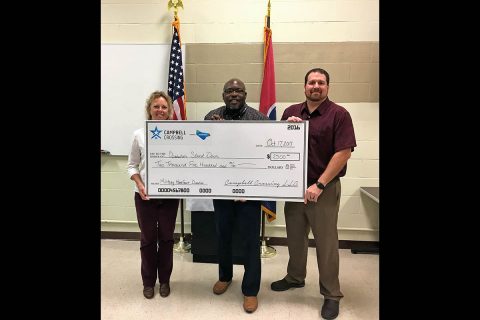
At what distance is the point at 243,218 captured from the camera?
7.09ft

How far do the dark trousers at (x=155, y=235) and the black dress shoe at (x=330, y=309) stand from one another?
1.15 metres

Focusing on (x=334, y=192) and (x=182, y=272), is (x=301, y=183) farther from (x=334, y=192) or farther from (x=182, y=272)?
(x=182, y=272)

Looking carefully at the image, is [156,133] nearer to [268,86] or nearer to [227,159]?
[227,159]

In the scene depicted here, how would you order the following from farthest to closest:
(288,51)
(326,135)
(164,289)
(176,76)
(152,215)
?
(288,51) → (176,76) → (164,289) → (152,215) → (326,135)

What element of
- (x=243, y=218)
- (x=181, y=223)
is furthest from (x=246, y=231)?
(x=181, y=223)

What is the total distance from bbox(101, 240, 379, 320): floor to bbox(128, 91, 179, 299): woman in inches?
6.4

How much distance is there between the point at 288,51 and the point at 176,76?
1.15 m

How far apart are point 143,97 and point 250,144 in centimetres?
170

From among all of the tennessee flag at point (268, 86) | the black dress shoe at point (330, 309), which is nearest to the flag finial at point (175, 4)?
the tennessee flag at point (268, 86)

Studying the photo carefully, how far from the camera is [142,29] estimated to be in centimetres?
328

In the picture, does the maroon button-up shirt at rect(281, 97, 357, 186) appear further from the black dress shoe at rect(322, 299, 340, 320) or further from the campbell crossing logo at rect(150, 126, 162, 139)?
the campbell crossing logo at rect(150, 126, 162, 139)

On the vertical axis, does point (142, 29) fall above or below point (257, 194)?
above

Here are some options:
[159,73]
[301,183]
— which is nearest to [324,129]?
[301,183]

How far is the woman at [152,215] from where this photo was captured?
2.22 meters
